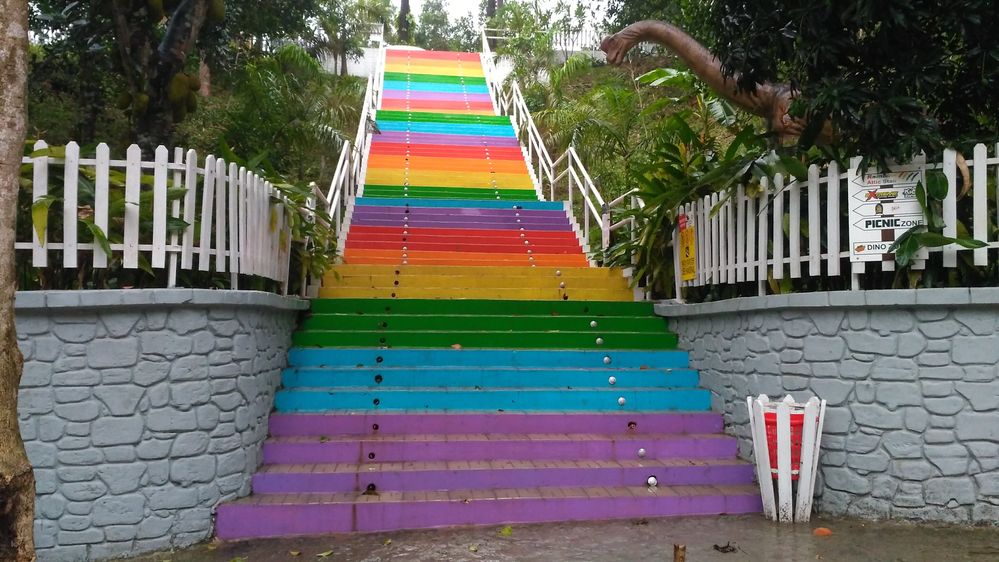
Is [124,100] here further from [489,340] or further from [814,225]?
[814,225]

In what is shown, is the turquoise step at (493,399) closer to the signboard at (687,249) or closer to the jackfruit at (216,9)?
the signboard at (687,249)

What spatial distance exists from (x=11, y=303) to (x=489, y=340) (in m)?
4.23

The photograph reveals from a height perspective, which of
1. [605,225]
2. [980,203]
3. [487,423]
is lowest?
[487,423]

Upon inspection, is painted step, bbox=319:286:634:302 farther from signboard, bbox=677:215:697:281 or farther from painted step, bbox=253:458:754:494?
painted step, bbox=253:458:754:494

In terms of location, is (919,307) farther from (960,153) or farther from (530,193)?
(530,193)

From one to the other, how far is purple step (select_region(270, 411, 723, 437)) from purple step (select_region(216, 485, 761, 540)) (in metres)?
0.67

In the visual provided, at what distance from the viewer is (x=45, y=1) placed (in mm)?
9000

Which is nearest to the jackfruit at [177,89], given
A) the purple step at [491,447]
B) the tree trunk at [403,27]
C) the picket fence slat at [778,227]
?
the purple step at [491,447]

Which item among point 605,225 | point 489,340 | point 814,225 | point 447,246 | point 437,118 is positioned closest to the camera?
point 814,225

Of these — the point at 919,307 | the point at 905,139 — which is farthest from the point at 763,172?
the point at 919,307

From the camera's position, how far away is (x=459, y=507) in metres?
4.65

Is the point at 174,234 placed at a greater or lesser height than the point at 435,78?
lesser

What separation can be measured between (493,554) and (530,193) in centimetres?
982

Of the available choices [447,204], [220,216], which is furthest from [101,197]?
[447,204]
